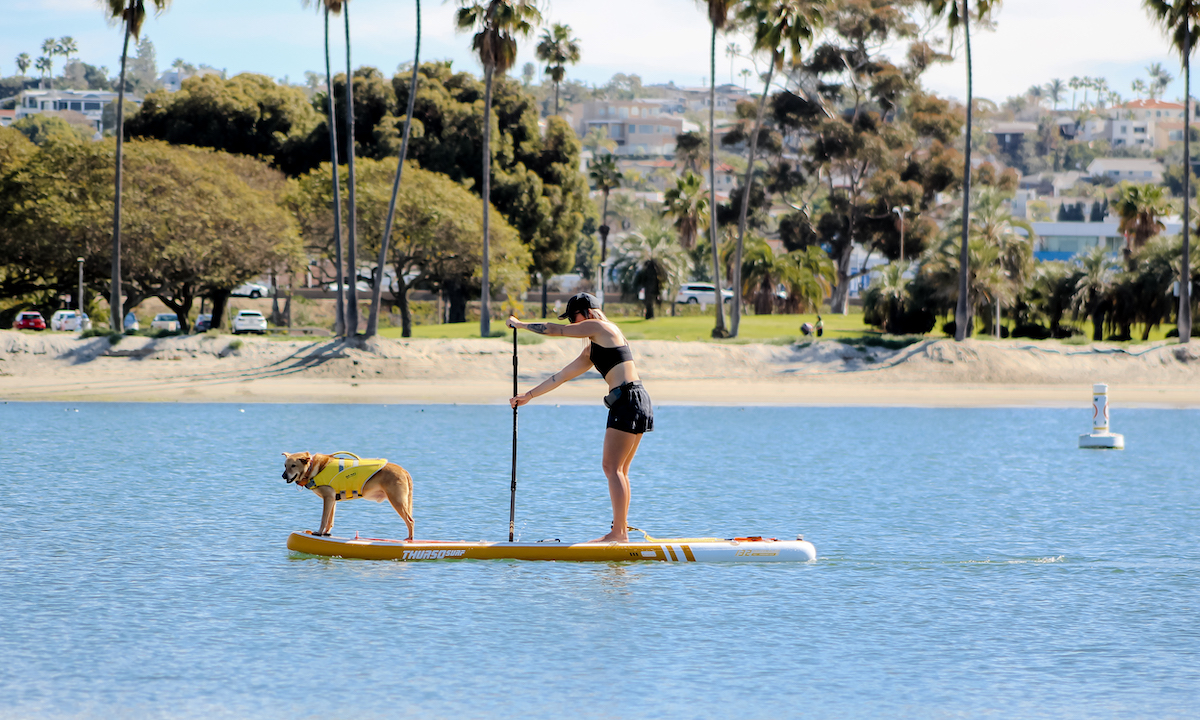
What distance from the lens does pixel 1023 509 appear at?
1698cm

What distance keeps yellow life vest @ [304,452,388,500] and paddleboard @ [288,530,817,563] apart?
0.57 m

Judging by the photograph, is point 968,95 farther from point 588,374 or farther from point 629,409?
point 629,409

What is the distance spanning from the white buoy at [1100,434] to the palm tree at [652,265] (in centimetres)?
4099

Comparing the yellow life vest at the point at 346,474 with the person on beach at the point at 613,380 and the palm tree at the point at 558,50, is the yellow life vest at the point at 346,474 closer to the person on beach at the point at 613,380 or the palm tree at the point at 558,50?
the person on beach at the point at 613,380

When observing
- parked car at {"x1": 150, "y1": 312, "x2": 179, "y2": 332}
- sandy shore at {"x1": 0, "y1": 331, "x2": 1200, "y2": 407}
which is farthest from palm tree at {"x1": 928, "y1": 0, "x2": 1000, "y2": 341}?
parked car at {"x1": 150, "y1": 312, "x2": 179, "y2": 332}

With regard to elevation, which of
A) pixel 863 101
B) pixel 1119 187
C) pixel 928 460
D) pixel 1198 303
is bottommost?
pixel 928 460

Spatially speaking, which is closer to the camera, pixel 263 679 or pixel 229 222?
pixel 263 679

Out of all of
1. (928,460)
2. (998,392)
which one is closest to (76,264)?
(998,392)

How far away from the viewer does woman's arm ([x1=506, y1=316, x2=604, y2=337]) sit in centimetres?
1077

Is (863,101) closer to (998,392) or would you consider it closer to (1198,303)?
(1198,303)

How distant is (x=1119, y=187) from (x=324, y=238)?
1457 inches

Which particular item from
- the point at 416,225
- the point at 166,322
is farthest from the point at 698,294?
the point at 166,322

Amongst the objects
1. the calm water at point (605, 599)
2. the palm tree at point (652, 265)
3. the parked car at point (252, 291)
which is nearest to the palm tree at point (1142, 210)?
the palm tree at point (652, 265)

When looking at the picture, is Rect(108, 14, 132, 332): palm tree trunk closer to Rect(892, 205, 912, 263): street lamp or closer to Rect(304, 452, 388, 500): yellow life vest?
Rect(304, 452, 388, 500): yellow life vest
